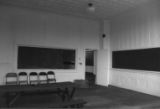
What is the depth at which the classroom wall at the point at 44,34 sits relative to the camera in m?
6.60

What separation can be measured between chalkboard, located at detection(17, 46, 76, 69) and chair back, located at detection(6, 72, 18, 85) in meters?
0.44

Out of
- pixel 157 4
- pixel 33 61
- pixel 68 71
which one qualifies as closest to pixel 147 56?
pixel 157 4

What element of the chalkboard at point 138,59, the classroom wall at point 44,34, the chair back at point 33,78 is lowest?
→ the chair back at point 33,78

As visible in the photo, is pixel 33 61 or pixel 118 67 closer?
pixel 33 61

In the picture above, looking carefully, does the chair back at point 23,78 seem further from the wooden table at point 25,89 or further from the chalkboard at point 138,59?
the chalkboard at point 138,59

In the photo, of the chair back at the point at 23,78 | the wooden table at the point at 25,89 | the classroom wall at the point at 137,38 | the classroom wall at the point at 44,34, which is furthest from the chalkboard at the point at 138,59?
the chair back at the point at 23,78

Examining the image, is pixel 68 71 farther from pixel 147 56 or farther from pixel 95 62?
pixel 147 56

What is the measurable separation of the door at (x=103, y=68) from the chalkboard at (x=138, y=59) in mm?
389

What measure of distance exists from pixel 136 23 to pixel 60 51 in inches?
150

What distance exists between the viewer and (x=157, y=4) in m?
5.98

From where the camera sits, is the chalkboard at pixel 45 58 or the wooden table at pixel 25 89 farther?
the chalkboard at pixel 45 58

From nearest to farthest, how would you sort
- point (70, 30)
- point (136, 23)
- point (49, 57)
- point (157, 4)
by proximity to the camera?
point (157, 4)
point (136, 23)
point (49, 57)
point (70, 30)

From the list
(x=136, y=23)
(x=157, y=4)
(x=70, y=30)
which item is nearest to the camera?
(x=157, y=4)

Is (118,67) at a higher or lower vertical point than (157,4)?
lower
